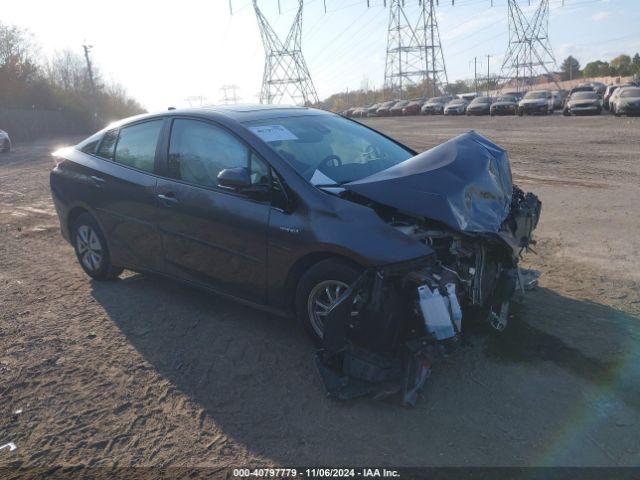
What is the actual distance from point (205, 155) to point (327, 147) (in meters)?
0.99

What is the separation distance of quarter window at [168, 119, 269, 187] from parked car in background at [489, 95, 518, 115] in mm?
37351

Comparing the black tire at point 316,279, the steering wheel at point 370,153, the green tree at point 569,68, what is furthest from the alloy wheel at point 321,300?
the green tree at point 569,68

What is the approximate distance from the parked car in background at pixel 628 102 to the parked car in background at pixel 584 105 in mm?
2279

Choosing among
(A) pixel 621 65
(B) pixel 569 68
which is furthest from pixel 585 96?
(B) pixel 569 68

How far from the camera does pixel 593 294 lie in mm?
4734

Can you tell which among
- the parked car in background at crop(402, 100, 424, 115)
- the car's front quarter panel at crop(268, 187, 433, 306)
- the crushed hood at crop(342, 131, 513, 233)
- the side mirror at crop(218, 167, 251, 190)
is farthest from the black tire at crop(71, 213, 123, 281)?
the parked car in background at crop(402, 100, 424, 115)

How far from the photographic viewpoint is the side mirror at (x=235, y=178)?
3.90m

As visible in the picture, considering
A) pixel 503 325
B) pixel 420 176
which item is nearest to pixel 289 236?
pixel 420 176

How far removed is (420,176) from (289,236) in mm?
967

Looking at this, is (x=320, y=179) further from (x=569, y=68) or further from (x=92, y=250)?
(x=569, y=68)

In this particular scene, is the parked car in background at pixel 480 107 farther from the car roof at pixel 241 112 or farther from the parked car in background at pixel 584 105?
the car roof at pixel 241 112

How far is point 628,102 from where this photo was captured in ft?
90.9

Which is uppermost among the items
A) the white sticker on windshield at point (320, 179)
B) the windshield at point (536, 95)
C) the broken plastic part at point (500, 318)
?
the windshield at point (536, 95)

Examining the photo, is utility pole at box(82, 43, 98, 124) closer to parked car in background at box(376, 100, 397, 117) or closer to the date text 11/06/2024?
parked car in background at box(376, 100, 397, 117)
